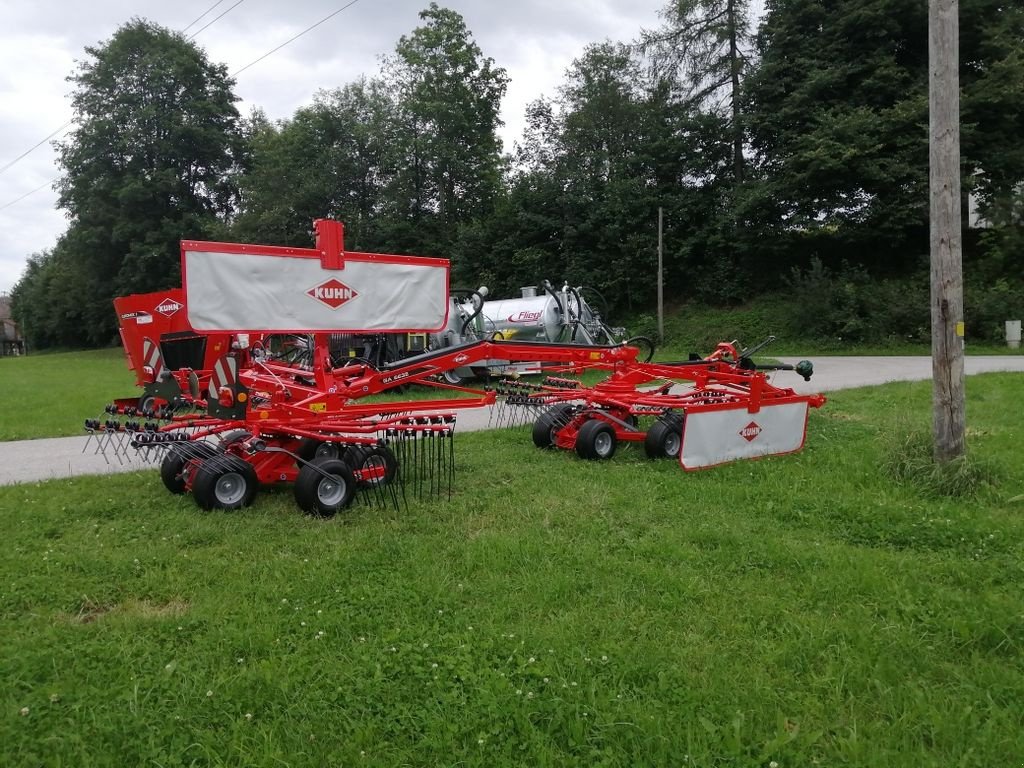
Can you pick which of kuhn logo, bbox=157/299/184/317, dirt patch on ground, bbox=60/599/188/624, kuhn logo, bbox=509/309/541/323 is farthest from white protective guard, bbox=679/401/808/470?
kuhn logo, bbox=509/309/541/323

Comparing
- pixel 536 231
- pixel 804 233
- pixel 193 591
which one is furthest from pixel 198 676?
pixel 536 231

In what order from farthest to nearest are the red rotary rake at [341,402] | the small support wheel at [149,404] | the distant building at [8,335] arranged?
the distant building at [8,335] → the small support wheel at [149,404] → the red rotary rake at [341,402]

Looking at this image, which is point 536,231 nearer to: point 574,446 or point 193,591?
point 574,446

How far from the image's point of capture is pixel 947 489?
5434 mm

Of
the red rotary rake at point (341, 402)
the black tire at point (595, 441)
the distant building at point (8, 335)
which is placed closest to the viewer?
the red rotary rake at point (341, 402)

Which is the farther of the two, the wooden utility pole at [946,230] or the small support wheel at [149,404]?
the small support wheel at [149,404]

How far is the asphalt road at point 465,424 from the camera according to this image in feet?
23.3

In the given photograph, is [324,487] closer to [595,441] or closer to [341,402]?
[341,402]

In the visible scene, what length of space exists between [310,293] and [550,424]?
3192mm

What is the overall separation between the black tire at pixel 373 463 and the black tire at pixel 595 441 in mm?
1978

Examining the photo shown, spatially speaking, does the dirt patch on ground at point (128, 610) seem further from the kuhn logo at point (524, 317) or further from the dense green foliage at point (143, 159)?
the dense green foliage at point (143, 159)

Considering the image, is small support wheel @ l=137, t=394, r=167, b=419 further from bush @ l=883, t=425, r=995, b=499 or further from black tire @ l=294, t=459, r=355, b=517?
bush @ l=883, t=425, r=995, b=499

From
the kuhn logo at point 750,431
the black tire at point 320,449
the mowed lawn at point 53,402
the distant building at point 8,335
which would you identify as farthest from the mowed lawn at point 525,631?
the distant building at point 8,335

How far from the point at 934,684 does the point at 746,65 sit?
1112 inches
